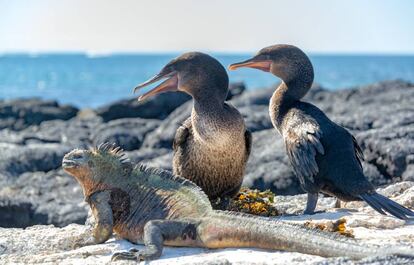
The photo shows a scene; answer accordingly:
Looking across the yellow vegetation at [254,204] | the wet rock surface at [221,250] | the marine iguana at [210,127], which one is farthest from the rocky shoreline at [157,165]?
the marine iguana at [210,127]

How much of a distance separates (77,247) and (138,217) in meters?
0.57

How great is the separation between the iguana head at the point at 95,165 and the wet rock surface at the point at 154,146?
602cm

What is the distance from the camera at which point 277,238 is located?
219 inches

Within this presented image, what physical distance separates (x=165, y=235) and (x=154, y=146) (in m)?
12.5

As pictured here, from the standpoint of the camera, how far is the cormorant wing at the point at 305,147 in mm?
7570

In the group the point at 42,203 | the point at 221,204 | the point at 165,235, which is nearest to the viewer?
the point at 165,235

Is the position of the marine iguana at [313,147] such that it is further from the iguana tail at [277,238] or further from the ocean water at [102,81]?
the ocean water at [102,81]

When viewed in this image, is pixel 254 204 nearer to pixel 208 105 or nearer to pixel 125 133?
pixel 208 105

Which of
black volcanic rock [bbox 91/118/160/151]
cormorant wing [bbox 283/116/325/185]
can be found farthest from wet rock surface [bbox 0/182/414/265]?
black volcanic rock [bbox 91/118/160/151]

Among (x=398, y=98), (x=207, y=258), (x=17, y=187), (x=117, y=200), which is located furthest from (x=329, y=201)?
(x=398, y=98)

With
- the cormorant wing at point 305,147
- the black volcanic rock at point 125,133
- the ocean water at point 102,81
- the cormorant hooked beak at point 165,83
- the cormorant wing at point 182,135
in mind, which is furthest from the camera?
the ocean water at point 102,81

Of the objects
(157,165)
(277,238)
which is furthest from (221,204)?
(157,165)

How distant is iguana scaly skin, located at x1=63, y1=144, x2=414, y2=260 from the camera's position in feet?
18.0

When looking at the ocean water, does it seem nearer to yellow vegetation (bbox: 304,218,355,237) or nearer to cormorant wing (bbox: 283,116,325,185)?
cormorant wing (bbox: 283,116,325,185)
